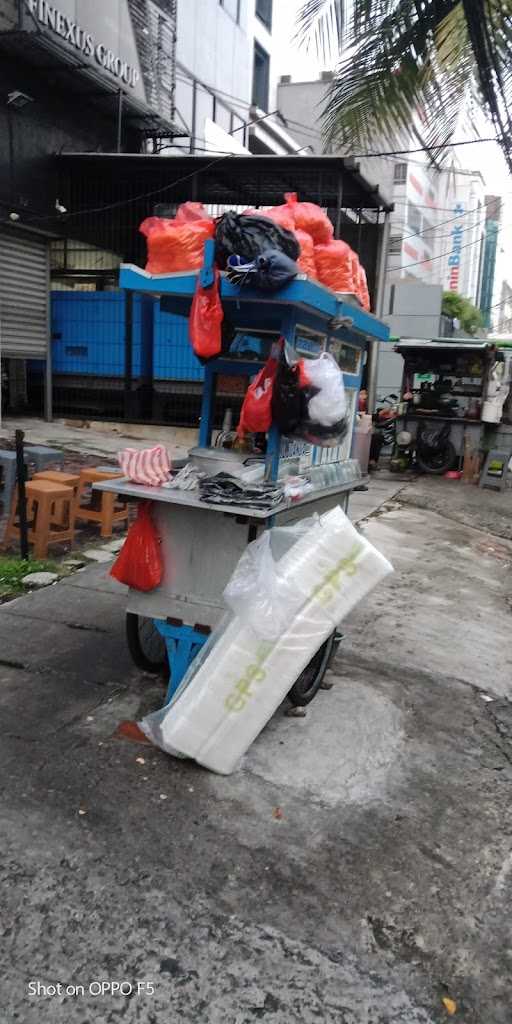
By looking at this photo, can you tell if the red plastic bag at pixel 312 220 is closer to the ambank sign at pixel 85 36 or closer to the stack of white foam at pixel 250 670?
the stack of white foam at pixel 250 670

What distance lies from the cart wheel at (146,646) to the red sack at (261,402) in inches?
50.1

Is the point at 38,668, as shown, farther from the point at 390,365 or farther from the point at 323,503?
the point at 390,365

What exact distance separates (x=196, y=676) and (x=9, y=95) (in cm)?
1104

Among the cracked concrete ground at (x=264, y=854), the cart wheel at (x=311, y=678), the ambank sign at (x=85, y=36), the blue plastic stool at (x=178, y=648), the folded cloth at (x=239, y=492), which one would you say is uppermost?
the ambank sign at (x=85, y=36)

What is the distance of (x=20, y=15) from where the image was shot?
392 inches

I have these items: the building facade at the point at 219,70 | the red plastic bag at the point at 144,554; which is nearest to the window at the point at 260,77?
the building facade at the point at 219,70

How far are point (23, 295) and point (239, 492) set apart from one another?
10.1 m

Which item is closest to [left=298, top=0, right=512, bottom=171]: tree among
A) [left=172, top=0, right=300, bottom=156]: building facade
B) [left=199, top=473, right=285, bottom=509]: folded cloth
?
[left=199, top=473, right=285, bottom=509]: folded cloth

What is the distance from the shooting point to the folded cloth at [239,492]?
319 centimetres

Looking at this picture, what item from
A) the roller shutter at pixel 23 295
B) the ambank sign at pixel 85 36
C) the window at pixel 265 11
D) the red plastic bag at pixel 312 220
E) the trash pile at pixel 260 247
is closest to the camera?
the trash pile at pixel 260 247

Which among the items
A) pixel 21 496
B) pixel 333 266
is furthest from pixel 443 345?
pixel 333 266

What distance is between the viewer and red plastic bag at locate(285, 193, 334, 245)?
3.85m

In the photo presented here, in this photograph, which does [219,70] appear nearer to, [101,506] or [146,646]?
[101,506]

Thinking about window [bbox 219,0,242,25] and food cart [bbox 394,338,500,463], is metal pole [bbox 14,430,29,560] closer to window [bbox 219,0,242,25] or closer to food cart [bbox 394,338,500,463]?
food cart [bbox 394,338,500,463]
